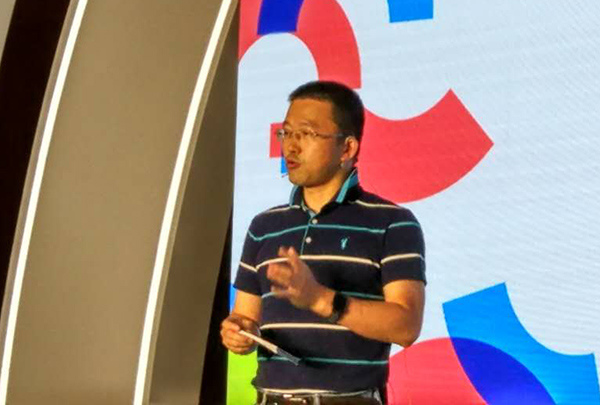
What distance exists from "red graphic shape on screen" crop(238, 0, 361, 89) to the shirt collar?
2.69 feet

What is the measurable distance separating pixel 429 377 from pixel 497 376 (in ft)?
0.91

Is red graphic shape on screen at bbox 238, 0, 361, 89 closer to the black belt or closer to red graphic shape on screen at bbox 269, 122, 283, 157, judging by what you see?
red graphic shape on screen at bbox 269, 122, 283, 157

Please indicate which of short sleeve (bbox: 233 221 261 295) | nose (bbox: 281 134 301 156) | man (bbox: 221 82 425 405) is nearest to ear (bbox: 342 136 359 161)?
man (bbox: 221 82 425 405)

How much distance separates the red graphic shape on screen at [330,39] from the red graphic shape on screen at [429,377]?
115cm

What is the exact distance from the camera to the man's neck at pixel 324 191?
11.8 ft

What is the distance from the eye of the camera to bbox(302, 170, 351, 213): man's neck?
361 centimetres

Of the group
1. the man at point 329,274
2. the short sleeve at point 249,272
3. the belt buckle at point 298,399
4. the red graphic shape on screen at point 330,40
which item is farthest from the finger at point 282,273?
the red graphic shape on screen at point 330,40

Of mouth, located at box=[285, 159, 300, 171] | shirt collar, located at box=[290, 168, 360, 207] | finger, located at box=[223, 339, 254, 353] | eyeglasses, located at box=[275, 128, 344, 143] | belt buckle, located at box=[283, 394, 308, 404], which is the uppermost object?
eyeglasses, located at box=[275, 128, 344, 143]

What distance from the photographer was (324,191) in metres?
3.62

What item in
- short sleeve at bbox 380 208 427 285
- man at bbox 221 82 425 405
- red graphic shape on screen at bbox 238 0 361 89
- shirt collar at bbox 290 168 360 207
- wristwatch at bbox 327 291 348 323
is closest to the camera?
wristwatch at bbox 327 291 348 323

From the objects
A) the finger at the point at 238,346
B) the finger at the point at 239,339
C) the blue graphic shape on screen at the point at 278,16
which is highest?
the blue graphic shape on screen at the point at 278,16

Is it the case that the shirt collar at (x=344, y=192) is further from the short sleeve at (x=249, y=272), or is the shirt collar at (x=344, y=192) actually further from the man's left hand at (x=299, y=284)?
the man's left hand at (x=299, y=284)

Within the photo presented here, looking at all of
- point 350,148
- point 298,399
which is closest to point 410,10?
point 350,148

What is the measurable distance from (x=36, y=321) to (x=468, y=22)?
8.21 feet
